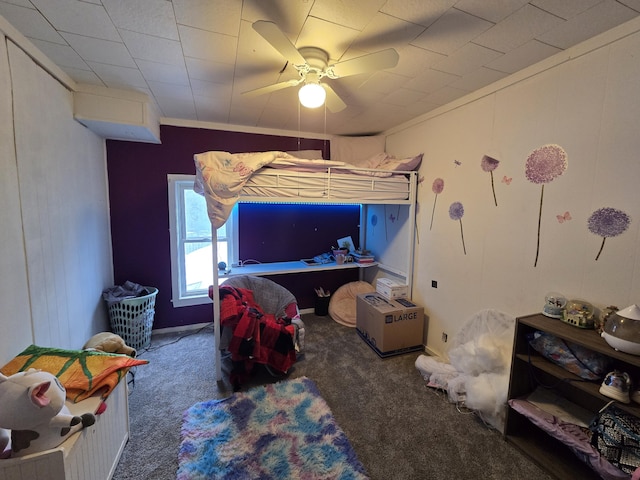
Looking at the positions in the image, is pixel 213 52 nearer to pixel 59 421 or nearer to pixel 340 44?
pixel 340 44

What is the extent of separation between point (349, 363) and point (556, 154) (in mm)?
2278

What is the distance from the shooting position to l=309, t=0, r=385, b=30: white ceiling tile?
1.27 m

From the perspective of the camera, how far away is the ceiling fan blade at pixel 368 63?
1.37 metres

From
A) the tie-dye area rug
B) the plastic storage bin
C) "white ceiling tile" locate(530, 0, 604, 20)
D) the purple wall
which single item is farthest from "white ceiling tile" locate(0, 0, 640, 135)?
the tie-dye area rug

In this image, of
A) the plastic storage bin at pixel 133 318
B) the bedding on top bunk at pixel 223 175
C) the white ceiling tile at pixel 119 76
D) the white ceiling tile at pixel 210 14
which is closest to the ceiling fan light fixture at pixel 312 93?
the white ceiling tile at pixel 210 14

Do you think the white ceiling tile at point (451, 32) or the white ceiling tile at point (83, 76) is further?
the white ceiling tile at point (83, 76)

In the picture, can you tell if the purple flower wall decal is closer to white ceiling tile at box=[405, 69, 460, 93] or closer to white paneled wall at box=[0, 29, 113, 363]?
white ceiling tile at box=[405, 69, 460, 93]

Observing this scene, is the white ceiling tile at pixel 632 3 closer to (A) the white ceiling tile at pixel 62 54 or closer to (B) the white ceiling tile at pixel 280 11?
(B) the white ceiling tile at pixel 280 11

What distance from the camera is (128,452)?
1.63 metres

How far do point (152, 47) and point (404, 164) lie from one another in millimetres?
2296

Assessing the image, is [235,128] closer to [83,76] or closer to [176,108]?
[176,108]

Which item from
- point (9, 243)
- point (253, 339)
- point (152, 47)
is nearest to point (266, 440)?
point (253, 339)

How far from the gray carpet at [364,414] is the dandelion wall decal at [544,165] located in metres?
1.24

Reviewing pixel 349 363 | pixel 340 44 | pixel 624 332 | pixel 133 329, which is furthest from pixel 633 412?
pixel 133 329
